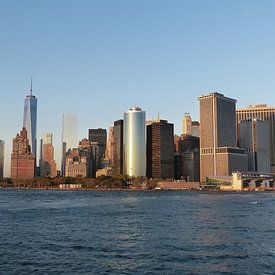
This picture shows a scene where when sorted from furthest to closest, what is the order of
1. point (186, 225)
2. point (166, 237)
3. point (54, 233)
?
point (186, 225), point (54, 233), point (166, 237)

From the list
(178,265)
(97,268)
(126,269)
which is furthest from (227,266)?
(97,268)

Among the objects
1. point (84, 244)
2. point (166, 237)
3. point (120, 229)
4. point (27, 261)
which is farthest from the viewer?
point (120, 229)

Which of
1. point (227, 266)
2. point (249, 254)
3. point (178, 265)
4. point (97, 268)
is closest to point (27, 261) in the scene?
point (97, 268)

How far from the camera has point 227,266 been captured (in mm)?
36500

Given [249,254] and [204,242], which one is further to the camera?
[204,242]

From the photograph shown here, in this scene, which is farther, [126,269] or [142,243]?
[142,243]

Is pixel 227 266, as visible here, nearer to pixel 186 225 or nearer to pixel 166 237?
pixel 166 237

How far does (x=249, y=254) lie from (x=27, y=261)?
19.7 m

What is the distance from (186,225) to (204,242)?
16496mm

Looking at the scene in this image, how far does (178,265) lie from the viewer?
36.8 meters

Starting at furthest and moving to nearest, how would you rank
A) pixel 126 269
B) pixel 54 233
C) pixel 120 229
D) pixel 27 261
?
pixel 120 229, pixel 54 233, pixel 27 261, pixel 126 269

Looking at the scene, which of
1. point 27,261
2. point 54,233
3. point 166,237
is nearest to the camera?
point 27,261

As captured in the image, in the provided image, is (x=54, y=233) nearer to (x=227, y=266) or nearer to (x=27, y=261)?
(x=27, y=261)

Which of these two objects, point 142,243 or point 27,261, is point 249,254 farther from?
point 27,261
